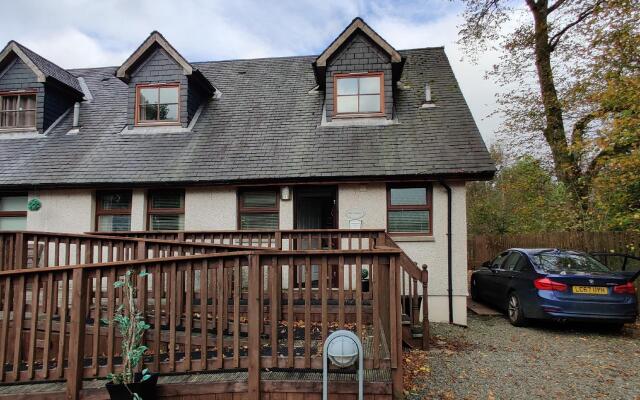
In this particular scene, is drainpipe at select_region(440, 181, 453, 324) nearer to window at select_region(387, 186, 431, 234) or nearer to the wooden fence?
window at select_region(387, 186, 431, 234)

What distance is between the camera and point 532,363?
5047mm

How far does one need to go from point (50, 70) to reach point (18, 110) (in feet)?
5.04

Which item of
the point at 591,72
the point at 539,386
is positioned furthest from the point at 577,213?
the point at 539,386

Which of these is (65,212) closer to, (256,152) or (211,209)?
(211,209)

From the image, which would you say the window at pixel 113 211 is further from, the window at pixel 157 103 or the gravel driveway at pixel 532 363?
the gravel driveway at pixel 532 363

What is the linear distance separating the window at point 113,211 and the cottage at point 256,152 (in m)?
0.03

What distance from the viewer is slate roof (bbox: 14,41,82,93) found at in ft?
34.5

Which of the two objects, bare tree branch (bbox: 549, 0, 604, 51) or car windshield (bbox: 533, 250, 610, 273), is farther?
bare tree branch (bbox: 549, 0, 604, 51)

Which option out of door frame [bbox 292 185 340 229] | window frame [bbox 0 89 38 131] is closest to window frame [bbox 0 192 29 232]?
window frame [bbox 0 89 38 131]

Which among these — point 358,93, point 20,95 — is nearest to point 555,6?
point 358,93

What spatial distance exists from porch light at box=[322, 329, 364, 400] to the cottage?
371cm

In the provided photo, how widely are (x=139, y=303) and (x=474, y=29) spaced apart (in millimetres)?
15742

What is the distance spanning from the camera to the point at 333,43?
31.6 ft

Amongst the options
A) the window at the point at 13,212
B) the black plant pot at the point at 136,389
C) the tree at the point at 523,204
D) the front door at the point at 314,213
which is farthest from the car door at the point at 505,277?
the window at the point at 13,212
